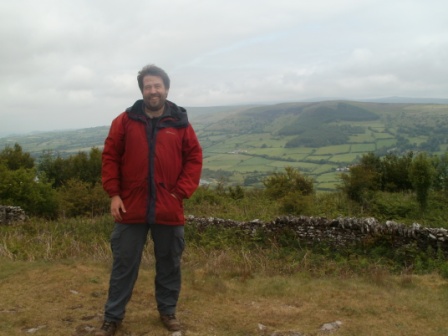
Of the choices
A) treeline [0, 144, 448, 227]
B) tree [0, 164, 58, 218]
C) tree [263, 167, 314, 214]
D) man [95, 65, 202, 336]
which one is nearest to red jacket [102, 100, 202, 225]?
man [95, 65, 202, 336]

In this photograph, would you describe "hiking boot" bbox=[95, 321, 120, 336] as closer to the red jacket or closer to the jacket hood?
the red jacket

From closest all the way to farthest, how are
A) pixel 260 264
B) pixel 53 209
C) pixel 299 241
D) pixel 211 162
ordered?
pixel 260 264
pixel 299 241
pixel 53 209
pixel 211 162

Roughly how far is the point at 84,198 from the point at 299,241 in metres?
11.5

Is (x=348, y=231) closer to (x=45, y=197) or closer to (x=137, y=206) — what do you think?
(x=137, y=206)

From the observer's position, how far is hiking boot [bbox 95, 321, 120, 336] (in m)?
4.01

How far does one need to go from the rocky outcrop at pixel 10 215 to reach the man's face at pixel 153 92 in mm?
12684

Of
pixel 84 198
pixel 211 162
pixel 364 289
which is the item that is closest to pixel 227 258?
pixel 364 289

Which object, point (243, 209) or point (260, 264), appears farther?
point (243, 209)

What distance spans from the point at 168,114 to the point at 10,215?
12.9m

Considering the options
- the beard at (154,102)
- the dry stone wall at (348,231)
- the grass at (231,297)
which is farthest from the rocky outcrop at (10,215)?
the beard at (154,102)

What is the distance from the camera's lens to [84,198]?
18000mm

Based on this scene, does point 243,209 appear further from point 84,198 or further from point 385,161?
point 385,161

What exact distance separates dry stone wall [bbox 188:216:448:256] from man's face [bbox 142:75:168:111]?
6.76 metres

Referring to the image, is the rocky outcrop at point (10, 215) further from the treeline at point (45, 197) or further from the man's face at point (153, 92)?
the man's face at point (153, 92)
